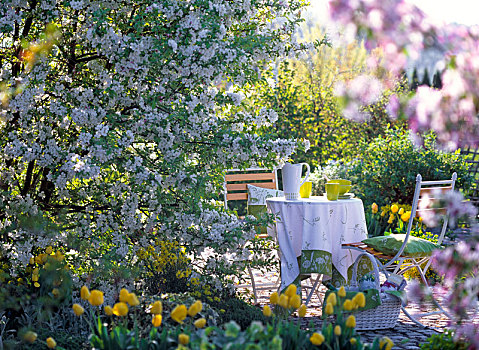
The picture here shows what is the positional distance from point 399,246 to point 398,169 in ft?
12.1

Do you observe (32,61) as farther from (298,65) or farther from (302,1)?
(298,65)

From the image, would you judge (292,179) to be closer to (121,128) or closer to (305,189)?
(305,189)

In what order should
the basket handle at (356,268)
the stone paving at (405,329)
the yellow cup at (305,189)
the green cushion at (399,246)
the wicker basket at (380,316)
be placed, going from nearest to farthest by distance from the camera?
the stone paving at (405,329)
the wicker basket at (380,316)
the basket handle at (356,268)
the green cushion at (399,246)
the yellow cup at (305,189)

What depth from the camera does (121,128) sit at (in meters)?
3.42

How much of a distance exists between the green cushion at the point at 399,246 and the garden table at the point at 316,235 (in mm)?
224

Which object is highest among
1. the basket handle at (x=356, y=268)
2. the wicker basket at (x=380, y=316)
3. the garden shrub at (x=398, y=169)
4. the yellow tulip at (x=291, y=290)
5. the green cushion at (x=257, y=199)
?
the garden shrub at (x=398, y=169)

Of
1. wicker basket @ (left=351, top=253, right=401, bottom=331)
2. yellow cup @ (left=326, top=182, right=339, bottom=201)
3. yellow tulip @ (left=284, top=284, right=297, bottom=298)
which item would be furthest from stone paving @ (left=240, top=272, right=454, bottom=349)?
yellow tulip @ (left=284, top=284, right=297, bottom=298)

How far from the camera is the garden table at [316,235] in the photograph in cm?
412

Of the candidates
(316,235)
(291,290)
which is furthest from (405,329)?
(291,290)

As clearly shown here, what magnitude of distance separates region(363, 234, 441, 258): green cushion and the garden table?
224mm

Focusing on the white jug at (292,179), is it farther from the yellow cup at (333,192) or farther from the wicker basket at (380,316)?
the wicker basket at (380,316)

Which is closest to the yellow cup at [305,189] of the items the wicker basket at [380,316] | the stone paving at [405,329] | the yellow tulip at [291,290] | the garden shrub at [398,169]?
the stone paving at [405,329]

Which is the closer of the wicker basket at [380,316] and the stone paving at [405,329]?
the stone paving at [405,329]

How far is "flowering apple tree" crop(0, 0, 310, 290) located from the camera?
323cm
